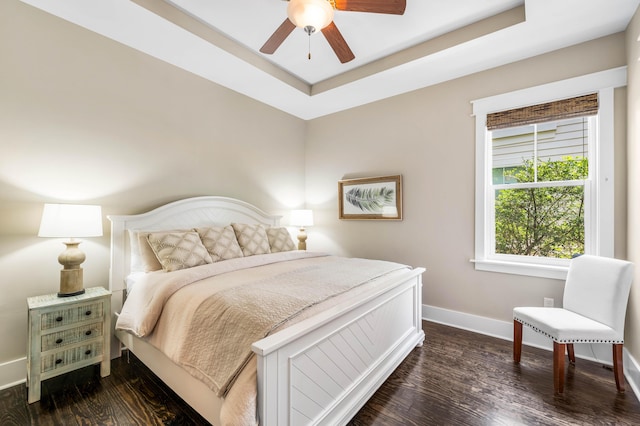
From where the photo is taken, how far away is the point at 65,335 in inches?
77.1

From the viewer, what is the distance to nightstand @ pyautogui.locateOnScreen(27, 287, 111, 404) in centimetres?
183

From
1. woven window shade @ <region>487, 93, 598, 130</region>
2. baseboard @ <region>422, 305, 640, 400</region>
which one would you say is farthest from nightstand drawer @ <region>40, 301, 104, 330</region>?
woven window shade @ <region>487, 93, 598, 130</region>

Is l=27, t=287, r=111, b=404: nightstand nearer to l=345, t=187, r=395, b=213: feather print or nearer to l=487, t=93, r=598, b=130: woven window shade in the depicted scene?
l=345, t=187, r=395, b=213: feather print

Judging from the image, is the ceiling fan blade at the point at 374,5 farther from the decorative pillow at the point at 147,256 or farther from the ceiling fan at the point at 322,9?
the decorative pillow at the point at 147,256

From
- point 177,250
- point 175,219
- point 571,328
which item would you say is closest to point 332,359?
point 177,250

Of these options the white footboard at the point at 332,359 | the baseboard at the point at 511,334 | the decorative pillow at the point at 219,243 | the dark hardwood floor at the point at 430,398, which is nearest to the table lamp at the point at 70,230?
the dark hardwood floor at the point at 430,398

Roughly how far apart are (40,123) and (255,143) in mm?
2104

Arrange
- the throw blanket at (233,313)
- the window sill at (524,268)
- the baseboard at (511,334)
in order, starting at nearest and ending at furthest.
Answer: the throw blanket at (233,313), the baseboard at (511,334), the window sill at (524,268)

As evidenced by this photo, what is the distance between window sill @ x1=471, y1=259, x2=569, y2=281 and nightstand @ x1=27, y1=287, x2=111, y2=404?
3374 mm

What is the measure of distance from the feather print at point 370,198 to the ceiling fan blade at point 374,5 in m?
2.07

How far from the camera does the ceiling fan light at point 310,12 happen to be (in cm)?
164

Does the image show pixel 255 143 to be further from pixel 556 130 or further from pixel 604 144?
pixel 604 144

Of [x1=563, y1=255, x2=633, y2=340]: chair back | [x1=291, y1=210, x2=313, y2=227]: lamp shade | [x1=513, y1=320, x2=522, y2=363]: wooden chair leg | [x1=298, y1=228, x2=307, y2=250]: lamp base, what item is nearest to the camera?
[x1=563, y1=255, x2=633, y2=340]: chair back

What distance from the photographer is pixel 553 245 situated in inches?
106
